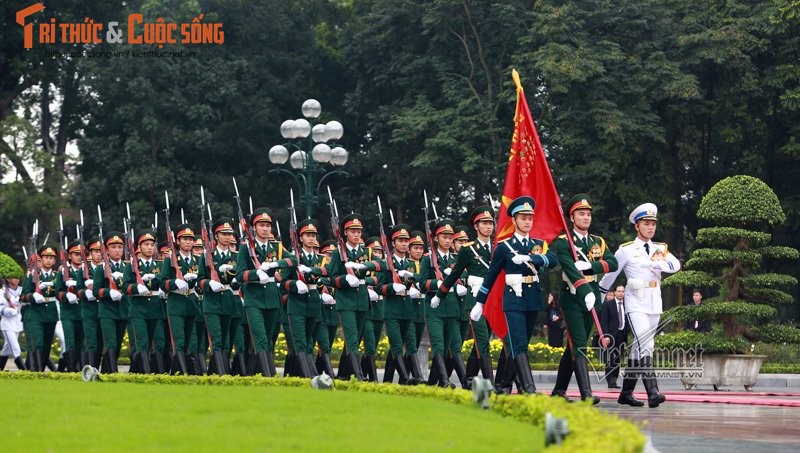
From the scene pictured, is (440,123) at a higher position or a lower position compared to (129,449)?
higher

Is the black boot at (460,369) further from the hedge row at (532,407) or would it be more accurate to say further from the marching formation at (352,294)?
the hedge row at (532,407)

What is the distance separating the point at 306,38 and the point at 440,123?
10147 millimetres

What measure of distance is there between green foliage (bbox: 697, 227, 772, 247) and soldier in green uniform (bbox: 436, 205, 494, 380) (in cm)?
500

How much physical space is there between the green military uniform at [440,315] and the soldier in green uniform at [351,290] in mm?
670

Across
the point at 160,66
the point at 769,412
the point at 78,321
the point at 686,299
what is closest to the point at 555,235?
the point at 769,412

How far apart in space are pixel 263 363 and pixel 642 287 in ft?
14.5

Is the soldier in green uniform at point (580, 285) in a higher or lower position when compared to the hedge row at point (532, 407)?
higher

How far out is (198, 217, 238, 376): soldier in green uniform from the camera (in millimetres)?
17766

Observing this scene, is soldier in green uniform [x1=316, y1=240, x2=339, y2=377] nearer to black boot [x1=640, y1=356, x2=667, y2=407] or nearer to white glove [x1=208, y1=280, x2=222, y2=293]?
white glove [x1=208, y1=280, x2=222, y2=293]

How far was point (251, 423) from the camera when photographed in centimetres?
1000

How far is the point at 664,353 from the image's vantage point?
21.1 meters

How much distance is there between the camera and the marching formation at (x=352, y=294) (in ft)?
46.4

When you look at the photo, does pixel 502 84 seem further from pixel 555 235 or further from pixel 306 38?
pixel 555 235

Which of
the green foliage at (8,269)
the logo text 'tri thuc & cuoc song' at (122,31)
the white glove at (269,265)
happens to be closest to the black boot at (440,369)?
the white glove at (269,265)
